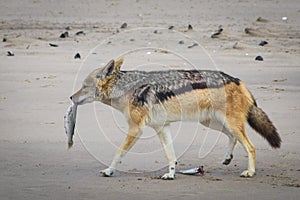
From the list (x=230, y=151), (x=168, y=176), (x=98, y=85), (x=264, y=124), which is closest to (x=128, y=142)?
(x=168, y=176)

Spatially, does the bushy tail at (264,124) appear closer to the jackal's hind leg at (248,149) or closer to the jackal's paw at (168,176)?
the jackal's hind leg at (248,149)

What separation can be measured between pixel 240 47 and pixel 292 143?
950 centimetres

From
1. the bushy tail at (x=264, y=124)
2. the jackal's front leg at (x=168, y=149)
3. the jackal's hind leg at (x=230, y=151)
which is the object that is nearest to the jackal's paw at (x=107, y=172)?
the jackal's front leg at (x=168, y=149)

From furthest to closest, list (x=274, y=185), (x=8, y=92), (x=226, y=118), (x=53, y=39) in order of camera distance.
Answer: (x=53, y=39)
(x=8, y=92)
(x=226, y=118)
(x=274, y=185)

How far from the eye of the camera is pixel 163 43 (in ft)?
65.6

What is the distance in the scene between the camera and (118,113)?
37.6 ft

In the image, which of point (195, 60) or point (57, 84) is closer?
point (57, 84)

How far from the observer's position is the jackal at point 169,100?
8.38 metres

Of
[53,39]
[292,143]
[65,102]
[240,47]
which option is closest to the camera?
[292,143]

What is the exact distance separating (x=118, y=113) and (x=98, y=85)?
292 centimetres

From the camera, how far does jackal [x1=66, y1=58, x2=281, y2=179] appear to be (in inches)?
330

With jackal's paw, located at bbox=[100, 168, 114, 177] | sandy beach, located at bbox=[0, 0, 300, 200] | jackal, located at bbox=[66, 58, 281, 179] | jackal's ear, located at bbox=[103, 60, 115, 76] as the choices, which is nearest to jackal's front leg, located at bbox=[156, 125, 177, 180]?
jackal, located at bbox=[66, 58, 281, 179]

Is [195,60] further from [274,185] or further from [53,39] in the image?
[274,185]

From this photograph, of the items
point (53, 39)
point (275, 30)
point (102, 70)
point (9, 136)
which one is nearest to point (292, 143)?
point (102, 70)
